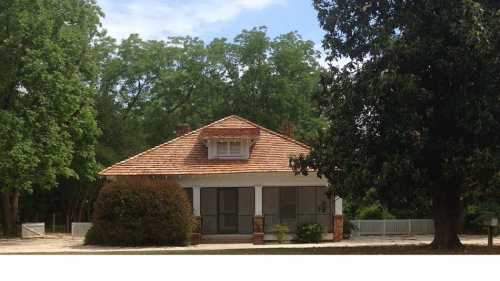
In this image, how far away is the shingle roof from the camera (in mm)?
33500

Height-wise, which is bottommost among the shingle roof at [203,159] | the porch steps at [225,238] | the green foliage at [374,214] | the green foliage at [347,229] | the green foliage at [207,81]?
the porch steps at [225,238]

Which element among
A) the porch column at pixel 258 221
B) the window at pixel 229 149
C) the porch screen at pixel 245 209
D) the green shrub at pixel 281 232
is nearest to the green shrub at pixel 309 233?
the green shrub at pixel 281 232

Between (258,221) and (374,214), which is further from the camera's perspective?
(374,214)

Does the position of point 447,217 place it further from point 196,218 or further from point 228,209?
point 228,209

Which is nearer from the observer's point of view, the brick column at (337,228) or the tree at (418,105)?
the tree at (418,105)

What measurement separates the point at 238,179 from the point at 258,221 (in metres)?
2.29

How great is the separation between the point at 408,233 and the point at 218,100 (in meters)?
26.5

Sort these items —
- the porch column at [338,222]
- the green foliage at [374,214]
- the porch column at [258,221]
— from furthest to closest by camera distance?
the green foliage at [374,214] < the porch column at [338,222] < the porch column at [258,221]

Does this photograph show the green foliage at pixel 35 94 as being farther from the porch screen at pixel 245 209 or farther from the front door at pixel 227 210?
the porch screen at pixel 245 209

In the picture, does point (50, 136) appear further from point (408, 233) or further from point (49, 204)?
point (408, 233)

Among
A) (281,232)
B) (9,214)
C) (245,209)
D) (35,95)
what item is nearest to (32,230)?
(9,214)

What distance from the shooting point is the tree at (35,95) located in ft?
121

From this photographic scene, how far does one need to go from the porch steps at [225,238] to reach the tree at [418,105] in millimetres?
10230

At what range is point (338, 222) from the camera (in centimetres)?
3331
